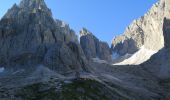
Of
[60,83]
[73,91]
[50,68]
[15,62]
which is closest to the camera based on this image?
[73,91]

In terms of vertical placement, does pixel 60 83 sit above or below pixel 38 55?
below

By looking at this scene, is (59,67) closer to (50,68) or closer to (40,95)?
(50,68)

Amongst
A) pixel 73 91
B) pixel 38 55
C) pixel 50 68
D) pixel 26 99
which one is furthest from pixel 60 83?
pixel 38 55

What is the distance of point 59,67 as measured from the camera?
171 metres

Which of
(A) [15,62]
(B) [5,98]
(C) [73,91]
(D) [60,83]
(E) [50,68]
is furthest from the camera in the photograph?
(A) [15,62]

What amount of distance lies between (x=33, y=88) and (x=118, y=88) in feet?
95.8

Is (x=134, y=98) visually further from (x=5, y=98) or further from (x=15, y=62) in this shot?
(x=15, y=62)

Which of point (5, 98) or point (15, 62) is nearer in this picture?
point (5, 98)

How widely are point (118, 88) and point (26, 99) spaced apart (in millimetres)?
35670

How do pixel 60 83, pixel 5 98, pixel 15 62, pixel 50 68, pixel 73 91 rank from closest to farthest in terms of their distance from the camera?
pixel 5 98, pixel 73 91, pixel 60 83, pixel 50 68, pixel 15 62

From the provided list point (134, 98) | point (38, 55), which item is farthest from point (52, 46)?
point (134, 98)

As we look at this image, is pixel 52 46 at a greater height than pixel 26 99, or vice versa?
pixel 52 46

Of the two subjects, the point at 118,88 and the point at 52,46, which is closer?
the point at 118,88

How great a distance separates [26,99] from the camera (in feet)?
397
